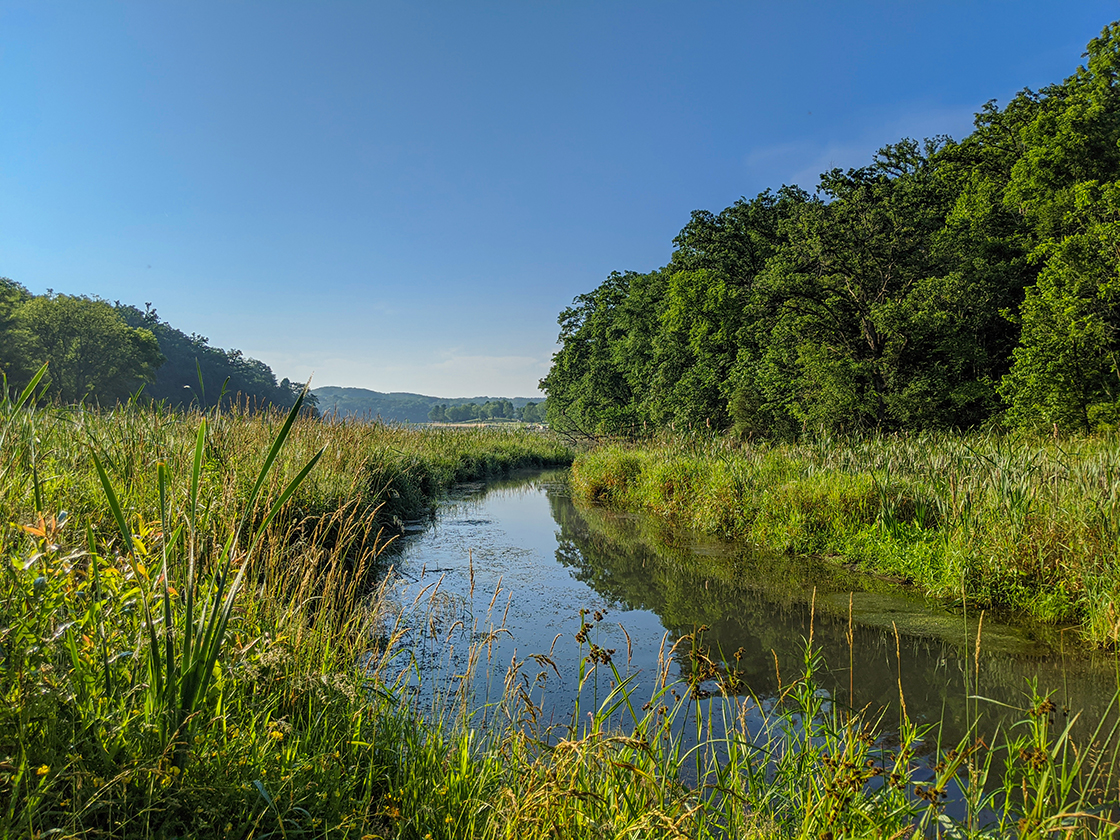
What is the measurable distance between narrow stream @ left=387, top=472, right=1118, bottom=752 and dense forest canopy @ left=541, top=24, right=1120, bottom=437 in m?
6.41

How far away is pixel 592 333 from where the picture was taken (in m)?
39.4

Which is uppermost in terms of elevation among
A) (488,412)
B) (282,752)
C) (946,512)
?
(488,412)

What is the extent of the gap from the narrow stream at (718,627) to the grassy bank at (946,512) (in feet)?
1.21

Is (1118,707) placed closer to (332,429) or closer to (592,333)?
(332,429)

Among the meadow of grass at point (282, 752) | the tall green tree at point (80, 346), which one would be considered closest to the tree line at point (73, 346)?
the tall green tree at point (80, 346)

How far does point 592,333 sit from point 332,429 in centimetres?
3196

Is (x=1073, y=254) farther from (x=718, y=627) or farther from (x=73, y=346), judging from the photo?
(x=73, y=346)

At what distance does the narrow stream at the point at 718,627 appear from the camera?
402cm

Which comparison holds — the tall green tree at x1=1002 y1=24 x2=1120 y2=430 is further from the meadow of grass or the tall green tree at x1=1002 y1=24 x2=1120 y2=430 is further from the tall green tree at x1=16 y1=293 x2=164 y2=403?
the tall green tree at x1=16 y1=293 x2=164 y2=403

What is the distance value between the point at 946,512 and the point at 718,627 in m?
3.68

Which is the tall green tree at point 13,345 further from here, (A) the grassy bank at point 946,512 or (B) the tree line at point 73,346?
(A) the grassy bank at point 946,512

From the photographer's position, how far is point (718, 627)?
5785mm

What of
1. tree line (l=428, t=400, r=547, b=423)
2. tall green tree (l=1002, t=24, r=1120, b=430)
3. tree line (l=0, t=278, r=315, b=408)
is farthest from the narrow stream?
tree line (l=428, t=400, r=547, b=423)

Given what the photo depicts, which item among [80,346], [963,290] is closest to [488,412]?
[80,346]
